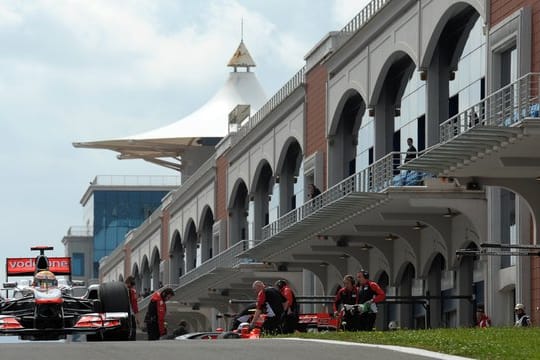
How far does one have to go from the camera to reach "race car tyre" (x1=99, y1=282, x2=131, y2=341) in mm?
29062

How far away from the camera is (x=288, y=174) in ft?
201

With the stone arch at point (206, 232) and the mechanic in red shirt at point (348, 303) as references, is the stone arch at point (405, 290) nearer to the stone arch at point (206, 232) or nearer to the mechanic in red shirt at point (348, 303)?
the mechanic in red shirt at point (348, 303)

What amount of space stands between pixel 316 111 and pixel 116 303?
26429 mm

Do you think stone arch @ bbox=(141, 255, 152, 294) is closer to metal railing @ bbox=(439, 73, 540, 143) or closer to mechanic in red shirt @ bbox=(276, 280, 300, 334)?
metal railing @ bbox=(439, 73, 540, 143)

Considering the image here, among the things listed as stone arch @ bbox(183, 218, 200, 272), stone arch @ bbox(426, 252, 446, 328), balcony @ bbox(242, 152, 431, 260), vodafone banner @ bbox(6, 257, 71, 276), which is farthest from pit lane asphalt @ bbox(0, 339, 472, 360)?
stone arch @ bbox(183, 218, 200, 272)

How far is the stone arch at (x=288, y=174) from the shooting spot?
2386 inches

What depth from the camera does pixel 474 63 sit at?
40.8 m

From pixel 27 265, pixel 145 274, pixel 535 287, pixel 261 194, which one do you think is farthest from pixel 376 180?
pixel 145 274

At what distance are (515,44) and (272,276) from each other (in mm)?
25413

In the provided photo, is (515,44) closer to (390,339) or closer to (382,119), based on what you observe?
(382,119)

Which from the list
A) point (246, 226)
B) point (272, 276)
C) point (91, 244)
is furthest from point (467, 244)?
point (91, 244)

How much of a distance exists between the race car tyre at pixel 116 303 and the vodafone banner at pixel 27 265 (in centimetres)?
409

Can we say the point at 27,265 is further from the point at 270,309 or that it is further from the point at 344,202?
the point at 344,202

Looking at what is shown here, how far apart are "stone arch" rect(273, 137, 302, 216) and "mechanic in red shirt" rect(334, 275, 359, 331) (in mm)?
A: 29219
